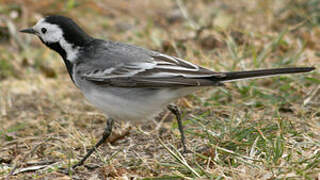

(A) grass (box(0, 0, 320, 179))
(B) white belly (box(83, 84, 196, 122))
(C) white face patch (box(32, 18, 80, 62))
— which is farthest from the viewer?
(C) white face patch (box(32, 18, 80, 62))

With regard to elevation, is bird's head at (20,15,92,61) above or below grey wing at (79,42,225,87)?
above

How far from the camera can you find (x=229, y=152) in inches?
145

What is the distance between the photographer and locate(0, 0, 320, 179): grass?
374cm

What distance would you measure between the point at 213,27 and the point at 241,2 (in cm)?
172

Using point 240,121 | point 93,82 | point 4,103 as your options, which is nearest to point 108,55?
point 93,82

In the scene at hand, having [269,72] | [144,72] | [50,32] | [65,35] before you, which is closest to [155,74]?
[144,72]

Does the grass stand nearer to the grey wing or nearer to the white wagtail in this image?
the white wagtail

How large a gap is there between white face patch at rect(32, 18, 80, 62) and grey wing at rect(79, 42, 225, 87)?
307mm

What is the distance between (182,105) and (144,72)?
1415mm

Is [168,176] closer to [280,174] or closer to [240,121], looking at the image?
[280,174]

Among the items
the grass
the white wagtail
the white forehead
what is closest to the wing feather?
the white wagtail

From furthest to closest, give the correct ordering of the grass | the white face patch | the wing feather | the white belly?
the white face patch < the white belly < the wing feather < the grass

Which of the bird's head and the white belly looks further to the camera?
the bird's head

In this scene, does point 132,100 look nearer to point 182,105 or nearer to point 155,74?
point 155,74
